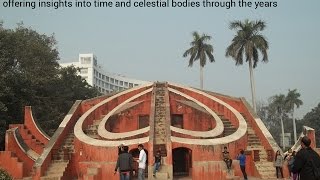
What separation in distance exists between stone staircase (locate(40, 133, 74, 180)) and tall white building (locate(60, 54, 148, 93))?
73577 mm

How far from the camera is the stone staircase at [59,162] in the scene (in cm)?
1328

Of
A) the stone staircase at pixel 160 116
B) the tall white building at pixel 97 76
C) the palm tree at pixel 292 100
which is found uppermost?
the tall white building at pixel 97 76

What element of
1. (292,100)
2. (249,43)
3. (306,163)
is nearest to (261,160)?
(306,163)

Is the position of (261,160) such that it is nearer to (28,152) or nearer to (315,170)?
(28,152)

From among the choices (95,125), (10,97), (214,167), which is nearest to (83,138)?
(95,125)

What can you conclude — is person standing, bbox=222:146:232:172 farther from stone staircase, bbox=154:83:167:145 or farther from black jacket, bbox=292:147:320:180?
black jacket, bbox=292:147:320:180

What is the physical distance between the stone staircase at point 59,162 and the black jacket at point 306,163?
9667 millimetres

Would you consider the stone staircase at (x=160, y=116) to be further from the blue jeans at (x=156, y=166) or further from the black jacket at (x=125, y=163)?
the black jacket at (x=125, y=163)

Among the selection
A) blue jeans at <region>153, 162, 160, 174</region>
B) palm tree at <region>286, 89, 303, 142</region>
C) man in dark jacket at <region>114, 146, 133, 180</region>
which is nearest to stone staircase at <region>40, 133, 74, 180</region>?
blue jeans at <region>153, 162, 160, 174</region>

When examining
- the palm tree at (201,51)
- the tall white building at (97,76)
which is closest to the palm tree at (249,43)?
the palm tree at (201,51)

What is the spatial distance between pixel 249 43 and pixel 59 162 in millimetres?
19260

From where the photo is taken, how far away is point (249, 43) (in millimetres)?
29859

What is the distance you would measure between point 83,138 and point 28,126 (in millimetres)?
6263

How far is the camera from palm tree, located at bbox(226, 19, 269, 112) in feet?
97.4
